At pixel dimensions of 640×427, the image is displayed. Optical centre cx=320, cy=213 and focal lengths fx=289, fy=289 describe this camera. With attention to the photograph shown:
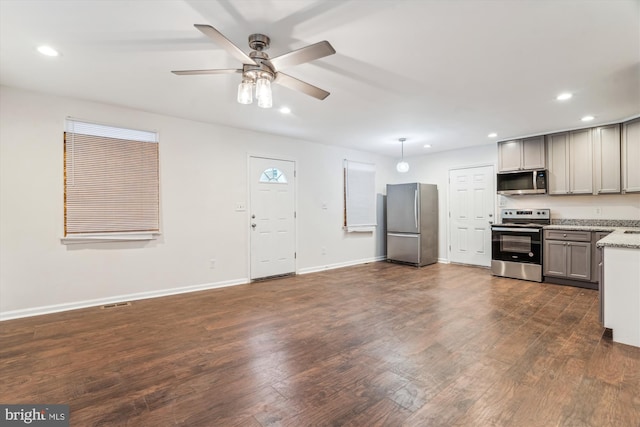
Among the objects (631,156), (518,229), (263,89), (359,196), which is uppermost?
(263,89)

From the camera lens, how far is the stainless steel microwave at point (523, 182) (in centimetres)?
492

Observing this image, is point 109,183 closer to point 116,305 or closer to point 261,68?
point 116,305

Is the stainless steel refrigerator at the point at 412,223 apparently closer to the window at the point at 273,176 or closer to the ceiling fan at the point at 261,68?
the window at the point at 273,176

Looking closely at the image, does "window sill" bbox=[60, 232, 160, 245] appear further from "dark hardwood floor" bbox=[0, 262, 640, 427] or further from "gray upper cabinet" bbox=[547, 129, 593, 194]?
"gray upper cabinet" bbox=[547, 129, 593, 194]

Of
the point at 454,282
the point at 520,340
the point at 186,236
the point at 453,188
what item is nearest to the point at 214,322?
the point at 186,236

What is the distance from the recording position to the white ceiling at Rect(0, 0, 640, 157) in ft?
6.33

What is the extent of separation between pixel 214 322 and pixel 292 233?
2.46m

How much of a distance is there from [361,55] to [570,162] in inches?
172

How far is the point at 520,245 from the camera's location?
4852mm

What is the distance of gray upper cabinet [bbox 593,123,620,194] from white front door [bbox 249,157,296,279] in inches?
191

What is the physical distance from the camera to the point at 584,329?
282 cm

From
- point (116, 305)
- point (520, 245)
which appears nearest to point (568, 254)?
point (520, 245)

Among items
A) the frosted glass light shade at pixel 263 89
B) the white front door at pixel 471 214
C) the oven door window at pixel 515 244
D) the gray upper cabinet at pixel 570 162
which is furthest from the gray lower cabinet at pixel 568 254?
the frosted glass light shade at pixel 263 89

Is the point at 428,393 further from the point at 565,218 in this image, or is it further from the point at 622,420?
the point at 565,218
